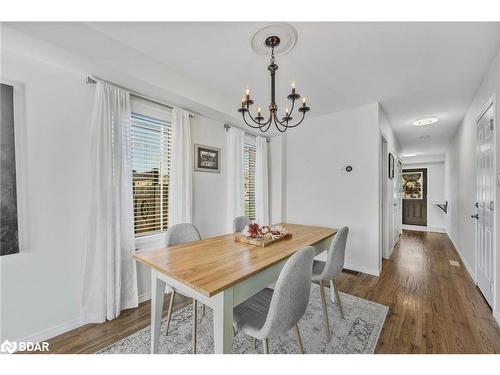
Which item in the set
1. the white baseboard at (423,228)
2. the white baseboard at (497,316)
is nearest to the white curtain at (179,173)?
the white baseboard at (497,316)

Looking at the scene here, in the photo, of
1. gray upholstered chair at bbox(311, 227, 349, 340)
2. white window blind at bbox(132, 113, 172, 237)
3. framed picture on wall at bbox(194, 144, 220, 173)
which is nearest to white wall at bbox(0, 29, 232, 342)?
white window blind at bbox(132, 113, 172, 237)

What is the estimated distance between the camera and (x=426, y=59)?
1.96m

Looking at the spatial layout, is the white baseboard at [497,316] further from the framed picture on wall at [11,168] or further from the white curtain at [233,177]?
the framed picture on wall at [11,168]

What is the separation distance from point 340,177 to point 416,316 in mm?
1947

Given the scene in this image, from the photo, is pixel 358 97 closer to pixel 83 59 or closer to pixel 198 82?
pixel 198 82

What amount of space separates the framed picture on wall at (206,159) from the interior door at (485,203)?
309cm

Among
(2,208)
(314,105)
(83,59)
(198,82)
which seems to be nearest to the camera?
(2,208)

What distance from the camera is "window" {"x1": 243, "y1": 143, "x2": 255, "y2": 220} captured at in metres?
3.88

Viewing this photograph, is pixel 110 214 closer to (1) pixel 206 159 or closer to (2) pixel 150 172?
(2) pixel 150 172

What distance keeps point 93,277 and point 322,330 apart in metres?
2.09

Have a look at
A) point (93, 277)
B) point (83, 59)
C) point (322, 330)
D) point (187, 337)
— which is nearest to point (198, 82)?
point (83, 59)

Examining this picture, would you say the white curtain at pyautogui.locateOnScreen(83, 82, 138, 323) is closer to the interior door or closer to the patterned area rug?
the patterned area rug
